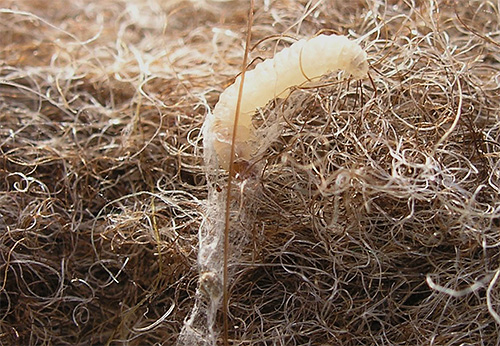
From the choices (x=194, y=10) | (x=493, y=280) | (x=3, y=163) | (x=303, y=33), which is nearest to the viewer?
(x=493, y=280)

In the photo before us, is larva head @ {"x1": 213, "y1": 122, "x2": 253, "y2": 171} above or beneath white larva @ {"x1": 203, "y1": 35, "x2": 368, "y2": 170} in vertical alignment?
beneath

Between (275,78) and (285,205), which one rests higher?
(275,78)

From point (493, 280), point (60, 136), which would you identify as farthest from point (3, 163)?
point (493, 280)

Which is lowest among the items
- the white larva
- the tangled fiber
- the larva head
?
the tangled fiber

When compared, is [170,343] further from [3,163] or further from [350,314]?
[3,163]
